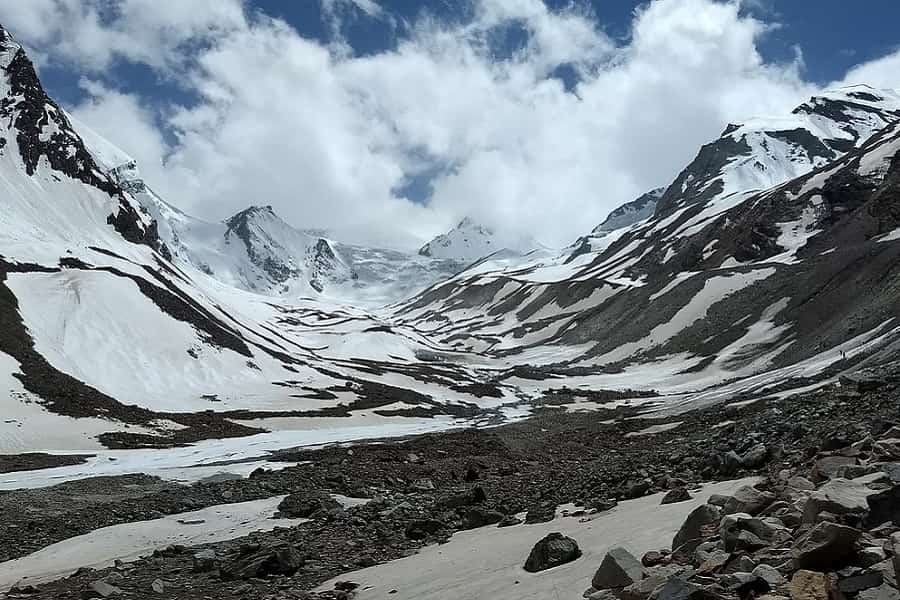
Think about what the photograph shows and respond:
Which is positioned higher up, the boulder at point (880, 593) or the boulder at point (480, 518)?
the boulder at point (880, 593)

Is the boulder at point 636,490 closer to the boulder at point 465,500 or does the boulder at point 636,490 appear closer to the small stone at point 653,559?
the boulder at point 465,500

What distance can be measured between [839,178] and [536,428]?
116 m

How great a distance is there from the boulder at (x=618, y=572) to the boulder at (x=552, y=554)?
72.7 inches

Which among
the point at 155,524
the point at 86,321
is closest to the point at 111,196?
the point at 86,321

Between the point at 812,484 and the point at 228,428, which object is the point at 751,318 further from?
the point at 812,484

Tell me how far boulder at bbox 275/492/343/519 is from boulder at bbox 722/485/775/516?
13377mm

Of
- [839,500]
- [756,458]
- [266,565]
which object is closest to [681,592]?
[839,500]

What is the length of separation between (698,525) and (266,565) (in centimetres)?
872

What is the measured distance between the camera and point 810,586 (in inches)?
213

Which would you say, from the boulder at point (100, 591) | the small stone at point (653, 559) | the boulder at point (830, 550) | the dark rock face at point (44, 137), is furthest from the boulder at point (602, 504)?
the dark rock face at point (44, 137)

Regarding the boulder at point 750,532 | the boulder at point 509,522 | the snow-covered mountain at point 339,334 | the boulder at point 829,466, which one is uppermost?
the snow-covered mountain at point 339,334

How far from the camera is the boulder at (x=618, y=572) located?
24.6ft

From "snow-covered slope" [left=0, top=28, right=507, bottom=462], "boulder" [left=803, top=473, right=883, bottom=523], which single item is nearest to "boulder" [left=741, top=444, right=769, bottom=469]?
"boulder" [left=803, top=473, right=883, bottom=523]

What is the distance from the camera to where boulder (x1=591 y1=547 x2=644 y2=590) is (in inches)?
295
